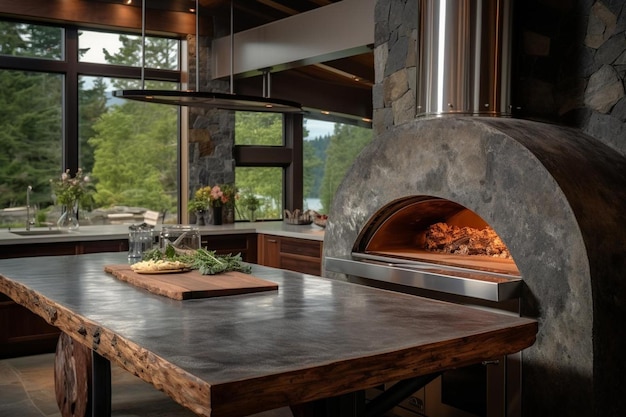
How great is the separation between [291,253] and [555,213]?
10.2 feet

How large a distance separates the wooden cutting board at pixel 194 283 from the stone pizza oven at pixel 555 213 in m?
1.03

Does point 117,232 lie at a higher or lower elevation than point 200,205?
lower

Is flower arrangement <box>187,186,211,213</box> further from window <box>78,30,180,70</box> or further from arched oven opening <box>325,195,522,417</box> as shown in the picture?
arched oven opening <box>325,195,522,417</box>

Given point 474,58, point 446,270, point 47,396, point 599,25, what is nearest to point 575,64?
point 599,25

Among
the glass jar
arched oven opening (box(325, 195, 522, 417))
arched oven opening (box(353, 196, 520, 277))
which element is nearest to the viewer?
arched oven opening (box(325, 195, 522, 417))

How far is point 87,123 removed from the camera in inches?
247

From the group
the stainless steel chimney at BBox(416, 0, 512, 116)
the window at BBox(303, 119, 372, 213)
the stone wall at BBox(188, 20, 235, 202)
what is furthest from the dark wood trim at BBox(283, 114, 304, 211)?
the stainless steel chimney at BBox(416, 0, 512, 116)

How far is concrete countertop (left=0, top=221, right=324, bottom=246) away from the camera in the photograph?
5.16 m

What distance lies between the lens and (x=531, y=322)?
231 cm

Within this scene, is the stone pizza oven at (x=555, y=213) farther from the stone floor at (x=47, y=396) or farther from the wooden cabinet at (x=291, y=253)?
the wooden cabinet at (x=291, y=253)

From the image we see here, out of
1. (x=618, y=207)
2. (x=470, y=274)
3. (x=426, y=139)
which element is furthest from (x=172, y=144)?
(x=618, y=207)

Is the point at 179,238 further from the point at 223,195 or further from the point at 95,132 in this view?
the point at 95,132

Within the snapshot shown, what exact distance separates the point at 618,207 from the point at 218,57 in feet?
14.7

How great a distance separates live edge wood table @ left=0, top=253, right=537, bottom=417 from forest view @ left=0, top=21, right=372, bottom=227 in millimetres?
3110
